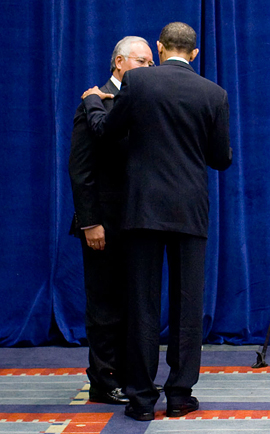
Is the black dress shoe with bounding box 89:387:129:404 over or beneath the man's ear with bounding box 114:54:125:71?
beneath

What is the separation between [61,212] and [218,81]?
0.98 meters

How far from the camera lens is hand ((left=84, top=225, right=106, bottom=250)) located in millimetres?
2383

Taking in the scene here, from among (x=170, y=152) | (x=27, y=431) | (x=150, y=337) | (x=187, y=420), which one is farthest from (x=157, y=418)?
(x=170, y=152)

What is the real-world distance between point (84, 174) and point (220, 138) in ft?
1.48

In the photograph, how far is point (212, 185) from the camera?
347cm

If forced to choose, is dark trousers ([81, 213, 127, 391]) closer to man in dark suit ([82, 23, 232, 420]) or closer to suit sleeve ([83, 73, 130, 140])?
man in dark suit ([82, 23, 232, 420])

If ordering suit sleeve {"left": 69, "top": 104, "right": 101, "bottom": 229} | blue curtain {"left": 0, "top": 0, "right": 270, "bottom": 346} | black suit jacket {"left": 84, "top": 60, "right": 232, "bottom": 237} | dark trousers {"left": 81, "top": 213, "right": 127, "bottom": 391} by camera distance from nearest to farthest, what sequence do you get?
black suit jacket {"left": 84, "top": 60, "right": 232, "bottom": 237}, suit sleeve {"left": 69, "top": 104, "right": 101, "bottom": 229}, dark trousers {"left": 81, "top": 213, "right": 127, "bottom": 391}, blue curtain {"left": 0, "top": 0, "right": 270, "bottom": 346}

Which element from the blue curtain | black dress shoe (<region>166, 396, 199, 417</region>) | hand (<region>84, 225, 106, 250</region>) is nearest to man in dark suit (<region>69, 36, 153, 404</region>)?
hand (<region>84, 225, 106, 250</region>)

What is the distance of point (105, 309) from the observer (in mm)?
2482

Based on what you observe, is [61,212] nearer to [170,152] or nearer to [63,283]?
[63,283]

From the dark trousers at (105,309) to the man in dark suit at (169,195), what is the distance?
8.3 inches

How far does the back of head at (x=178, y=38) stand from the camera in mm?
2195

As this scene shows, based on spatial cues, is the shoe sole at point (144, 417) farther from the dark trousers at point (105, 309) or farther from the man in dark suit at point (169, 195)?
→ the dark trousers at point (105, 309)

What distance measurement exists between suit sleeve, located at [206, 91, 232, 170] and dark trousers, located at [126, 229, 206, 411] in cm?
27
